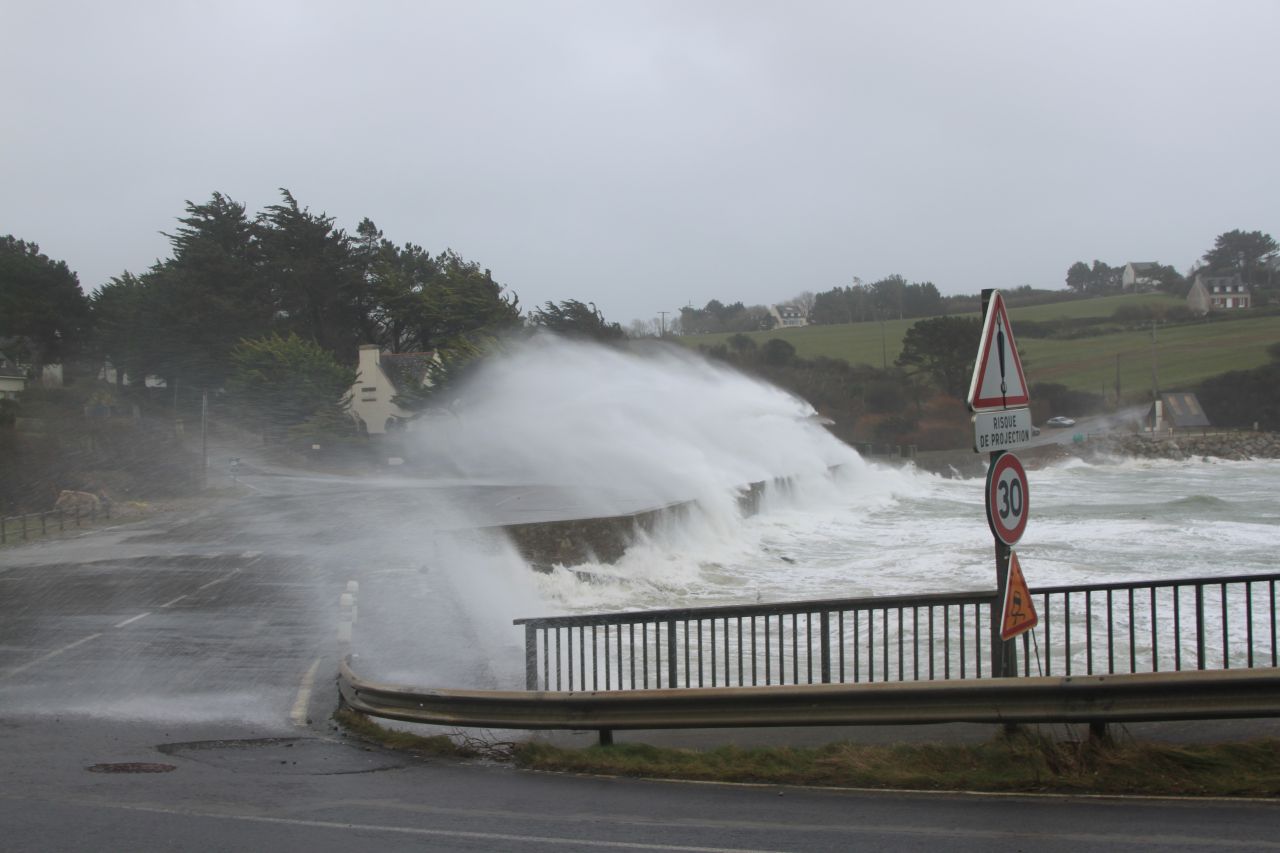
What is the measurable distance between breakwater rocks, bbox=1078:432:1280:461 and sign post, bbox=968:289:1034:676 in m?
75.7

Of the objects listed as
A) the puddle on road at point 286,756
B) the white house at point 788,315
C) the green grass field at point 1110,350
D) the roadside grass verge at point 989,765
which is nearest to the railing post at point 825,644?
the roadside grass verge at point 989,765

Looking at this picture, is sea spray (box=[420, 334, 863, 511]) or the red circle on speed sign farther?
sea spray (box=[420, 334, 863, 511])

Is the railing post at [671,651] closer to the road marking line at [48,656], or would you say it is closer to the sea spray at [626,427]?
the road marking line at [48,656]

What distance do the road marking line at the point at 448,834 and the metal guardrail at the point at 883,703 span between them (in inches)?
47.3

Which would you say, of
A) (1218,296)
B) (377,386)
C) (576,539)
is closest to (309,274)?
(377,386)

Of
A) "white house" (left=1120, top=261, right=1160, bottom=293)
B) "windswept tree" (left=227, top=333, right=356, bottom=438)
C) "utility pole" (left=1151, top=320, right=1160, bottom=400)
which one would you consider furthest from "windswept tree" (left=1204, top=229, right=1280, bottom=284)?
"windswept tree" (left=227, top=333, right=356, bottom=438)

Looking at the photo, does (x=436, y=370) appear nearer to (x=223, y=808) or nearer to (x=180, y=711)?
(x=180, y=711)

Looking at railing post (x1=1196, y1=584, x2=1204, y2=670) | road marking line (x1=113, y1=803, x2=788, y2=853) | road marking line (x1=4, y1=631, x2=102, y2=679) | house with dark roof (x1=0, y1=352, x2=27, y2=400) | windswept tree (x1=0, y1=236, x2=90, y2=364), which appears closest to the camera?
road marking line (x1=113, y1=803, x2=788, y2=853)

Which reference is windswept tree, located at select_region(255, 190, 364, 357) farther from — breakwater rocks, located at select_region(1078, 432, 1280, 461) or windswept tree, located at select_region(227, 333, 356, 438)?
breakwater rocks, located at select_region(1078, 432, 1280, 461)

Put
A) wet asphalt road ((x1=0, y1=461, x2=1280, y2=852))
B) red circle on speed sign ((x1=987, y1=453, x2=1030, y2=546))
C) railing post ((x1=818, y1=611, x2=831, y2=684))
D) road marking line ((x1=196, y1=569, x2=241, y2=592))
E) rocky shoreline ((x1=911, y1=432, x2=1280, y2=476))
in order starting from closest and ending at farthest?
wet asphalt road ((x1=0, y1=461, x2=1280, y2=852)), red circle on speed sign ((x1=987, y1=453, x2=1030, y2=546)), railing post ((x1=818, y1=611, x2=831, y2=684)), road marking line ((x1=196, y1=569, x2=241, y2=592)), rocky shoreline ((x1=911, y1=432, x2=1280, y2=476))

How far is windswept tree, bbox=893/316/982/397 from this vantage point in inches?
3041

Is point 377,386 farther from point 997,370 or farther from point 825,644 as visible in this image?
point 997,370

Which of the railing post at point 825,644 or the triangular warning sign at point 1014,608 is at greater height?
the triangular warning sign at point 1014,608

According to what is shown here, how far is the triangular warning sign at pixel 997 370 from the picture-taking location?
6.68 m
